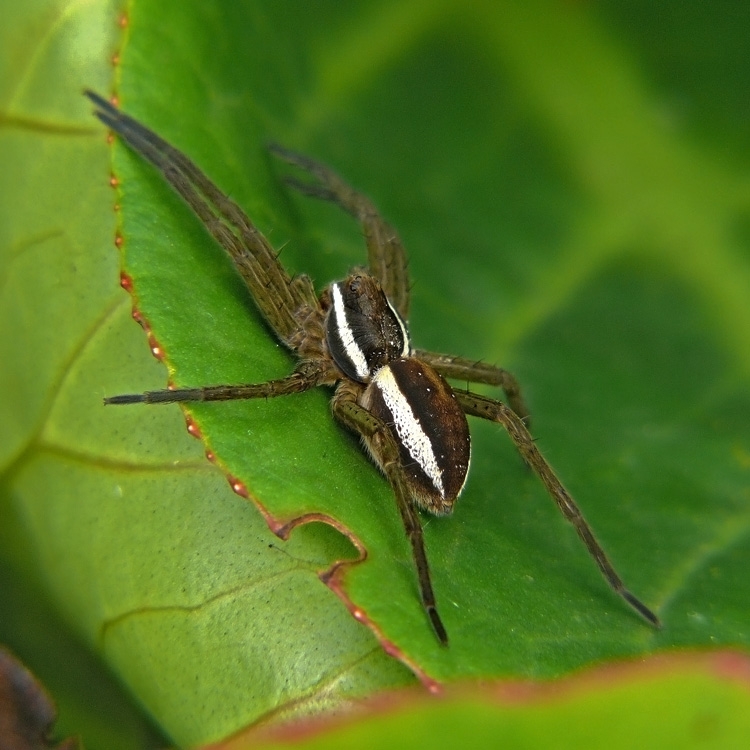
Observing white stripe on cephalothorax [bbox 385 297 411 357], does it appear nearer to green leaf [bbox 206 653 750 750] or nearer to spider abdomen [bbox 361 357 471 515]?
spider abdomen [bbox 361 357 471 515]

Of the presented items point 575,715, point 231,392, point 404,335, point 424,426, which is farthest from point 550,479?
point 575,715

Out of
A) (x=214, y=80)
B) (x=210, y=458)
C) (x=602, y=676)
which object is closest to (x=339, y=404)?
(x=210, y=458)

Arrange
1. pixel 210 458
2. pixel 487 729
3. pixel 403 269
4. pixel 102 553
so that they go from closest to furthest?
pixel 487 729, pixel 210 458, pixel 102 553, pixel 403 269

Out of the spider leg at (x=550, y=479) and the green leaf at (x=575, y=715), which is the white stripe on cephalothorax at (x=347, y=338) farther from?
the green leaf at (x=575, y=715)

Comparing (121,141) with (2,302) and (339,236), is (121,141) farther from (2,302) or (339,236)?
(339,236)

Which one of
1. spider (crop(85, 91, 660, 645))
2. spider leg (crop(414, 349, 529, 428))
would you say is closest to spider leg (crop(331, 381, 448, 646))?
spider (crop(85, 91, 660, 645))

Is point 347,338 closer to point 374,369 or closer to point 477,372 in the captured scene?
point 374,369
